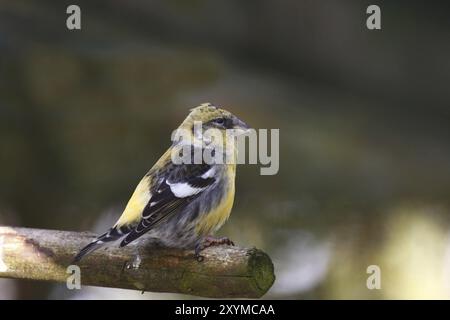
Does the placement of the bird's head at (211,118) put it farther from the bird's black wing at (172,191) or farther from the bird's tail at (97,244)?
the bird's tail at (97,244)

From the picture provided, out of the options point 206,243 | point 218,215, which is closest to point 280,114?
point 218,215

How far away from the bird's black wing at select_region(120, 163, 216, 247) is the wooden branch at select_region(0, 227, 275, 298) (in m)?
0.11

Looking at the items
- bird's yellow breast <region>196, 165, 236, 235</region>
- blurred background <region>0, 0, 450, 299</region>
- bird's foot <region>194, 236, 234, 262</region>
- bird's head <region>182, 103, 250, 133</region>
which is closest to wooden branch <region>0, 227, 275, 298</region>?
bird's foot <region>194, 236, 234, 262</region>

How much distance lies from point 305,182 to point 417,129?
1.42ft

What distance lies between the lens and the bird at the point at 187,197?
1.92 metres

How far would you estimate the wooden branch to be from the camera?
1.83 meters

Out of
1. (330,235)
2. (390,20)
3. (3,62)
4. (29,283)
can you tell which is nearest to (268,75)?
(390,20)

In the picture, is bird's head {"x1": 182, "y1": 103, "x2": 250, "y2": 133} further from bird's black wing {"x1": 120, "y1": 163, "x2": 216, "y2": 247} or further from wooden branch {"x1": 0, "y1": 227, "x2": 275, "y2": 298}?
wooden branch {"x1": 0, "y1": 227, "x2": 275, "y2": 298}

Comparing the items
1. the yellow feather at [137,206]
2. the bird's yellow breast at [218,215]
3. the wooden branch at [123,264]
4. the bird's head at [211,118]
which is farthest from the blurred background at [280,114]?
the wooden branch at [123,264]

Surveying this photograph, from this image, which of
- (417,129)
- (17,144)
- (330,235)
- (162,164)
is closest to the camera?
(162,164)

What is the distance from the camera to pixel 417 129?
8.26 ft

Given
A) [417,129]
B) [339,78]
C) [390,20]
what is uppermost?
[390,20]

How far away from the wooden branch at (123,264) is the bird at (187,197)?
0.16 feet

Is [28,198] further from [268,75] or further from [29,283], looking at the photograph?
[268,75]
